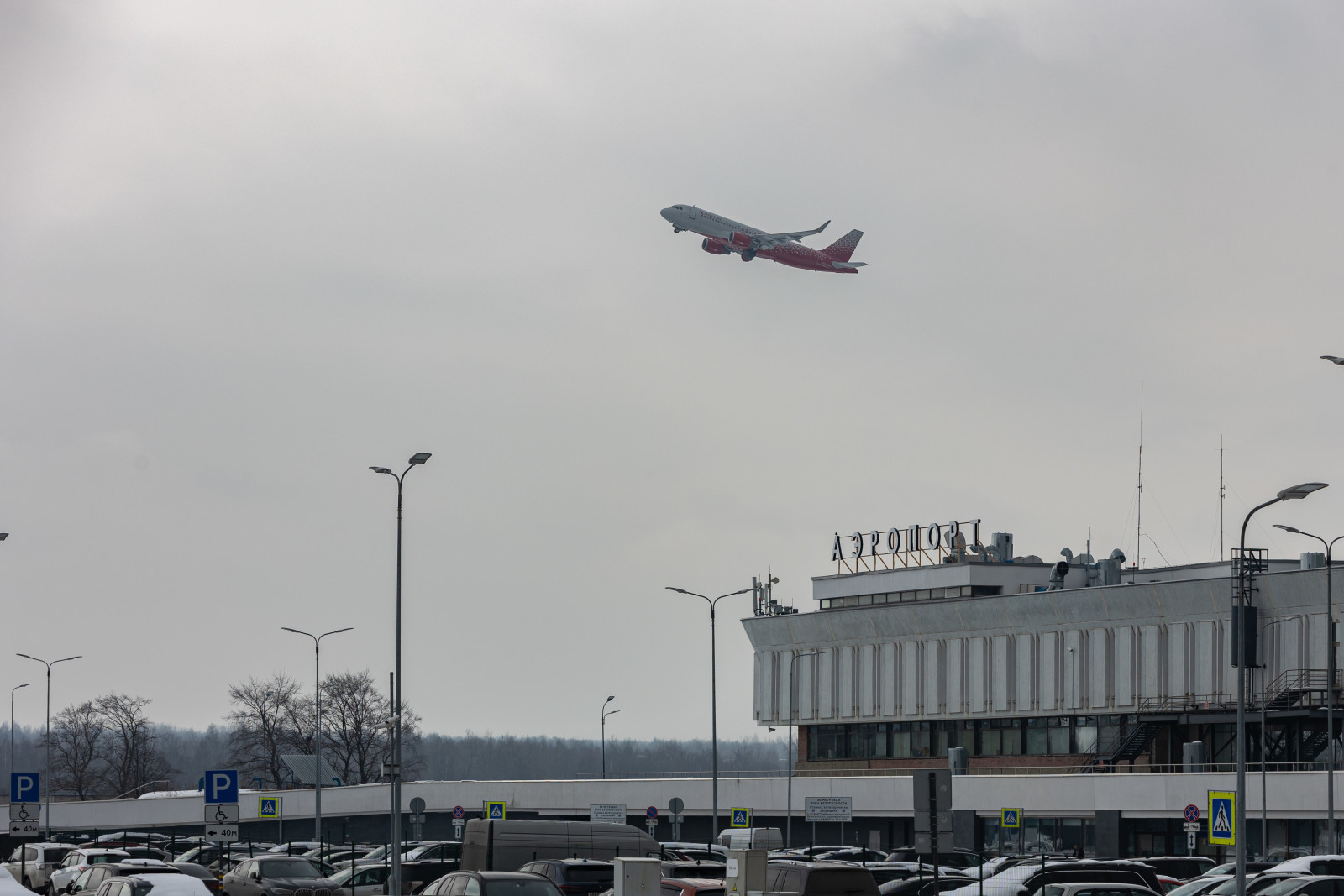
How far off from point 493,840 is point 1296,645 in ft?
146

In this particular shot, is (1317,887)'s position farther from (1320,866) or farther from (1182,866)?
(1182,866)

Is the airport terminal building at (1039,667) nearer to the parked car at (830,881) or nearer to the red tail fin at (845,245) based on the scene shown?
the red tail fin at (845,245)

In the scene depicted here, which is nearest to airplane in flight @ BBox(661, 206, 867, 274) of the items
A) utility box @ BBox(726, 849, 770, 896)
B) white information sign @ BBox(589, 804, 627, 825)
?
white information sign @ BBox(589, 804, 627, 825)

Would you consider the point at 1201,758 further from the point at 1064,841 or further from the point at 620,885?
the point at 620,885

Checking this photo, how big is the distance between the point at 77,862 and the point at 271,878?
9028 mm

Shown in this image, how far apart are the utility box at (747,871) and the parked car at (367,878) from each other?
557 inches

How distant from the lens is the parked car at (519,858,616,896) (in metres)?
33.9

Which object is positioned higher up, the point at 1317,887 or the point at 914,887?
the point at 1317,887

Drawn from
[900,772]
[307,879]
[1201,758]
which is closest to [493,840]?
[307,879]

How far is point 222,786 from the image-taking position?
39531mm

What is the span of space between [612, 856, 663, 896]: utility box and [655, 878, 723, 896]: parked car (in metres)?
2.30

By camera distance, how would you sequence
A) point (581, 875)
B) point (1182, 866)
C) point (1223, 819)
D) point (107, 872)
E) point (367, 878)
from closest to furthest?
point (581, 875) → point (1223, 819) → point (107, 872) → point (367, 878) → point (1182, 866)

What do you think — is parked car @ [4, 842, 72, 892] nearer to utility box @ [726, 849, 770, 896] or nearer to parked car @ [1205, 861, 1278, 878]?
utility box @ [726, 849, 770, 896]

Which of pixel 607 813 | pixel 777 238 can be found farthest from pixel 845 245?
pixel 607 813
